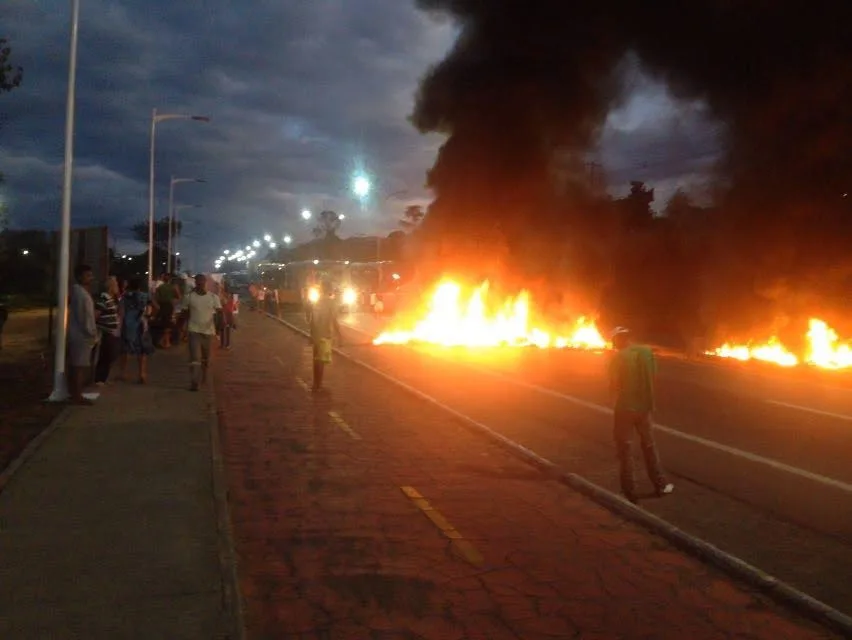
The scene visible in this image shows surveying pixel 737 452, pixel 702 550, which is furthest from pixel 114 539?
pixel 737 452

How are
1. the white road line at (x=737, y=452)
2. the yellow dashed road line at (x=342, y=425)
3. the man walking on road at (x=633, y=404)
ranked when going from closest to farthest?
the man walking on road at (x=633, y=404) < the white road line at (x=737, y=452) < the yellow dashed road line at (x=342, y=425)

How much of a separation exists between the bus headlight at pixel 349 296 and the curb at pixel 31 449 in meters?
55.6

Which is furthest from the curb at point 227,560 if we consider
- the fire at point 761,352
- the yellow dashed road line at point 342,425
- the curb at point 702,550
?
the fire at point 761,352

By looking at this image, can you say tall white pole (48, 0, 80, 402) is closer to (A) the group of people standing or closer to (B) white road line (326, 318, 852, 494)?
(A) the group of people standing

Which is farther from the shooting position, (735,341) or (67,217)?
(735,341)

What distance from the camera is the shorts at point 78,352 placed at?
11.9 m

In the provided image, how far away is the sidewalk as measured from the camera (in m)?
4.73

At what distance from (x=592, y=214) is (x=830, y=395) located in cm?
2161

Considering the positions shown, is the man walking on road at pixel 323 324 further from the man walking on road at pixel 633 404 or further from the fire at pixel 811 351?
the fire at pixel 811 351

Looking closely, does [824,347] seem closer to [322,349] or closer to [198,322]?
[322,349]

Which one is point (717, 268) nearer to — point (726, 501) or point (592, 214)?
point (592, 214)

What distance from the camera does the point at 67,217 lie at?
45.5 feet

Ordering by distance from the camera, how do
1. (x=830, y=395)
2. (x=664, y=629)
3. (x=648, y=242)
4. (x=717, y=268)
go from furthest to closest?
1. (x=648, y=242)
2. (x=717, y=268)
3. (x=830, y=395)
4. (x=664, y=629)

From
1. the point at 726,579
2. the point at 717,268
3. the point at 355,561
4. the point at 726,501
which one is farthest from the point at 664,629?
the point at 717,268
